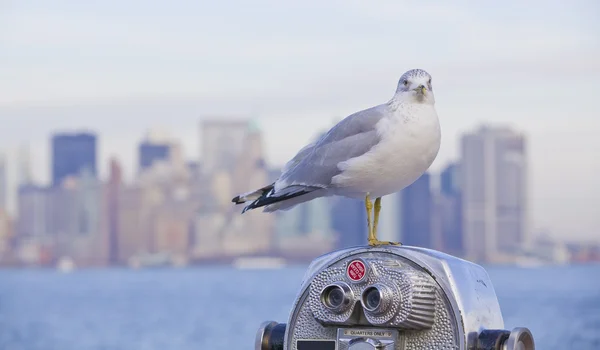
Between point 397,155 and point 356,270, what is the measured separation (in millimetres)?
489

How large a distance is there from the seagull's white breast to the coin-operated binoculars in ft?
1.10

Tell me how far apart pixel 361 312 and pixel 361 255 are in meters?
0.23

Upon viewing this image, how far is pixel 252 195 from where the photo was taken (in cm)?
557

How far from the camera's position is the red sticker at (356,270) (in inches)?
195

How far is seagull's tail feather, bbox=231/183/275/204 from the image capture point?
5.51 m

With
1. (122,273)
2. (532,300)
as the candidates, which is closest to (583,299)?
(532,300)

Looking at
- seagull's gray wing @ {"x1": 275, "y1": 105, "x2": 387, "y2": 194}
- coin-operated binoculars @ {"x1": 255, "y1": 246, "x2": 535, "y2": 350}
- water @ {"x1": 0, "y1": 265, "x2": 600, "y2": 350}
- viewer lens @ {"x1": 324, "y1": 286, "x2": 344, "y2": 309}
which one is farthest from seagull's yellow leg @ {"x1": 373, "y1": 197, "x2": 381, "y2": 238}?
water @ {"x1": 0, "y1": 265, "x2": 600, "y2": 350}

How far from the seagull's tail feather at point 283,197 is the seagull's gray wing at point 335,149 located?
2cm

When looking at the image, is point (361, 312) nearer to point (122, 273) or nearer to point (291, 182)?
point (291, 182)

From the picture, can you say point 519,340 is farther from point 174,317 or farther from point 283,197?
point 174,317

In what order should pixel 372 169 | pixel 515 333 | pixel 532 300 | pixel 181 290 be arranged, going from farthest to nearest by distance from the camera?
pixel 181 290, pixel 532 300, pixel 372 169, pixel 515 333

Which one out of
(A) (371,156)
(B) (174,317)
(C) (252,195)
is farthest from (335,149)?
(B) (174,317)

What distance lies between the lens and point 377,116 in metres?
5.37

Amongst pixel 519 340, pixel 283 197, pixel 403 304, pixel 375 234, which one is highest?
pixel 283 197
